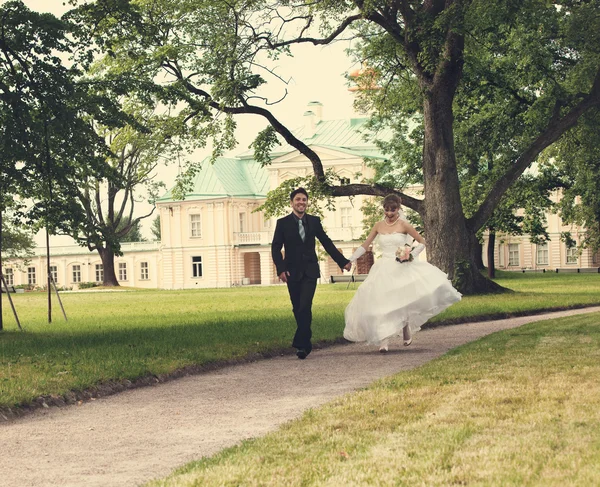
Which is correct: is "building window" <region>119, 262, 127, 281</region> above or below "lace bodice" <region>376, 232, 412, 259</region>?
below

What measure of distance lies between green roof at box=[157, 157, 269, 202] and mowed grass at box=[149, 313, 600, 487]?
241ft

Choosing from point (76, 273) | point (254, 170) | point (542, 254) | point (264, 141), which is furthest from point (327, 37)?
point (76, 273)

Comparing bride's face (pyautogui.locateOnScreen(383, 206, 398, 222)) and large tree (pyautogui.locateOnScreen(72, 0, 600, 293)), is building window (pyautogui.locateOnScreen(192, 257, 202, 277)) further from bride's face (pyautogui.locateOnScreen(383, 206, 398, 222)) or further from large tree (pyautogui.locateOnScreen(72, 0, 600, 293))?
bride's face (pyautogui.locateOnScreen(383, 206, 398, 222))

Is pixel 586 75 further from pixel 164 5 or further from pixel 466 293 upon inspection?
pixel 164 5

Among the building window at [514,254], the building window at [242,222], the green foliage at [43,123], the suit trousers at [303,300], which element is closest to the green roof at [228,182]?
the building window at [242,222]

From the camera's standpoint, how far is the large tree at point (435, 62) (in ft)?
87.4

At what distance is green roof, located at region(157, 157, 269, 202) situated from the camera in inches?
3265

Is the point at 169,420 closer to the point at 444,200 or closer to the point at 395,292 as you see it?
the point at 395,292

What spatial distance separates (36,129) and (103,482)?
11236mm

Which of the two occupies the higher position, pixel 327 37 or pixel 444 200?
pixel 327 37

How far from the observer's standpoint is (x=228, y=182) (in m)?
83.8

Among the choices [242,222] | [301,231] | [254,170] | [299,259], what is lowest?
[299,259]

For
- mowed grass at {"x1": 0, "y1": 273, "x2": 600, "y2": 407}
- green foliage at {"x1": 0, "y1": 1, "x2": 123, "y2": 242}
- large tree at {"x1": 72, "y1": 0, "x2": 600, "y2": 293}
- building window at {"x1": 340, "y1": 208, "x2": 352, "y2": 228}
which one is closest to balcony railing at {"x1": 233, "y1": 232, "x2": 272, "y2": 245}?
building window at {"x1": 340, "y1": 208, "x2": 352, "y2": 228}

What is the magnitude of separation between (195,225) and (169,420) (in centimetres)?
7641
